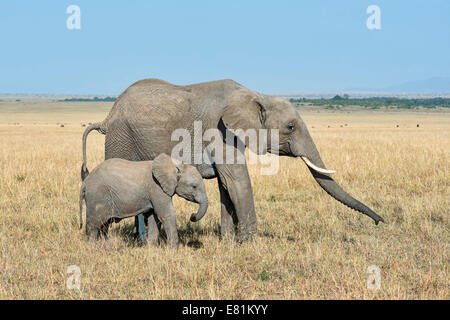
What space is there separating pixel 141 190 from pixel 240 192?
1330 millimetres

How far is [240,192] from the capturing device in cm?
686

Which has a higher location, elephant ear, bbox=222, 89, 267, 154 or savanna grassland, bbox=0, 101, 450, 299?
elephant ear, bbox=222, 89, 267, 154

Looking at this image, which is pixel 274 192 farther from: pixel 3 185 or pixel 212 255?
pixel 3 185

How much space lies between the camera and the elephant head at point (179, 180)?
21.2ft

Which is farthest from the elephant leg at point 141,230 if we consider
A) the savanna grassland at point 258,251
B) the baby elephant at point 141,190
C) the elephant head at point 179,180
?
the elephant head at point 179,180

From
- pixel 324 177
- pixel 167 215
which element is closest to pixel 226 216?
pixel 167 215

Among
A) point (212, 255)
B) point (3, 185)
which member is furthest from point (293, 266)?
point (3, 185)

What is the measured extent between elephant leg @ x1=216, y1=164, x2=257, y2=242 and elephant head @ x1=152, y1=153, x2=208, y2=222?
1.46 ft

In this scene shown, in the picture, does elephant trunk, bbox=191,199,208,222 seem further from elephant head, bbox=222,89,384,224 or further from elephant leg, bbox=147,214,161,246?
elephant head, bbox=222,89,384,224

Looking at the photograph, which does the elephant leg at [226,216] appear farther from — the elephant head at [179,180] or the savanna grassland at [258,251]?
the elephant head at [179,180]

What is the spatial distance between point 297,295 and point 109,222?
3.09 meters

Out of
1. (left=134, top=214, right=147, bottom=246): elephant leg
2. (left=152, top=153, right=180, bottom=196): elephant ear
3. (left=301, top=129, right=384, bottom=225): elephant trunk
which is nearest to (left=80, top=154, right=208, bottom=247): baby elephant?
(left=152, top=153, right=180, bottom=196): elephant ear

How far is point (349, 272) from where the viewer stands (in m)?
5.73

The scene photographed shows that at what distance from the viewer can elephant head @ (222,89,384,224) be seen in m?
6.76
